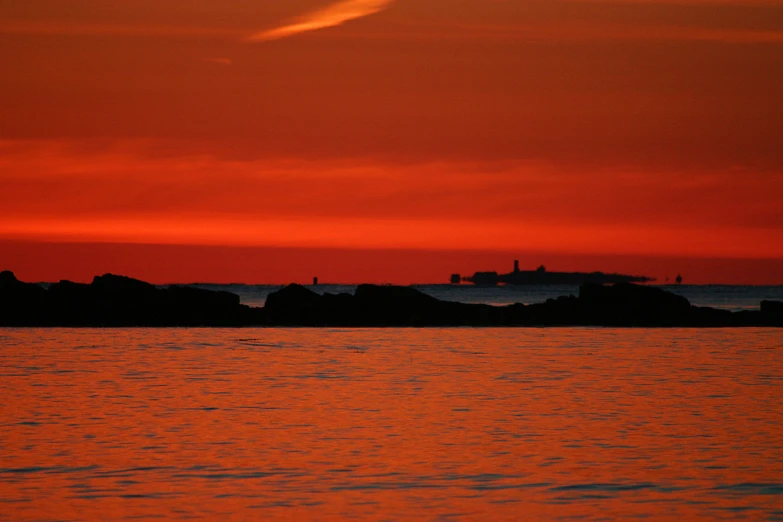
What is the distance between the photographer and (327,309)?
79500 millimetres

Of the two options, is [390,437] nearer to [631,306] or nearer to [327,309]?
[327,309]

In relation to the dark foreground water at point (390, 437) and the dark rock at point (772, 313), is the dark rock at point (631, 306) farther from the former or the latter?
the dark foreground water at point (390, 437)

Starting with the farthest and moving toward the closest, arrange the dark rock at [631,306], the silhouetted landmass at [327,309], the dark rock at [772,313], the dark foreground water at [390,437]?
the dark rock at [631,306]
the dark rock at [772,313]
the silhouetted landmass at [327,309]
the dark foreground water at [390,437]

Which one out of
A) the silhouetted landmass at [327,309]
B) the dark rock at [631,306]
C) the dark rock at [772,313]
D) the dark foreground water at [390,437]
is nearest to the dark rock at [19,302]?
the silhouetted landmass at [327,309]

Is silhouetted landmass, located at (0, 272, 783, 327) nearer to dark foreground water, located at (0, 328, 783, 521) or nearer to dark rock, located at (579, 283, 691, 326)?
dark rock, located at (579, 283, 691, 326)

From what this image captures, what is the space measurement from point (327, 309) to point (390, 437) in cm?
5470

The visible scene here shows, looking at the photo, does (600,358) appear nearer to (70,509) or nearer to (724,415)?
(724,415)

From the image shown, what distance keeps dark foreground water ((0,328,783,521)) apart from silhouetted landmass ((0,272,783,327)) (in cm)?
2827

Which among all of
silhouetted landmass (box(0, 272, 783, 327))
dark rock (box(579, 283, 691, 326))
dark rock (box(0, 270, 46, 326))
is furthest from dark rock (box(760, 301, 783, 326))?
dark rock (box(0, 270, 46, 326))

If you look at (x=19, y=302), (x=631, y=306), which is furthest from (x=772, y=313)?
(x=19, y=302)

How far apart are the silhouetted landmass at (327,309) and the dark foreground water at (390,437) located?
28274mm

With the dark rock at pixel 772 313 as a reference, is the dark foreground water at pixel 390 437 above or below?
below

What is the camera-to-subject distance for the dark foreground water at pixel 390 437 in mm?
18547

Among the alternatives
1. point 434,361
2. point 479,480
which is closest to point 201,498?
point 479,480
